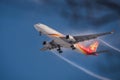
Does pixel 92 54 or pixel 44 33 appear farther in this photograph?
pixel 92 54

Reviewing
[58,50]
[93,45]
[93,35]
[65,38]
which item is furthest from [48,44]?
[93,45]

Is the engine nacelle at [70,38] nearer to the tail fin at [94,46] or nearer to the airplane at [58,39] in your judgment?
the airplane at [58,39]

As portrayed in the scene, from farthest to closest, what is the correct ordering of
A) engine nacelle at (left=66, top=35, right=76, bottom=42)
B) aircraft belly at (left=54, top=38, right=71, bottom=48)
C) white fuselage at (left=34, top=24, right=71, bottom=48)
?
white fuselage at (left=34, top=24, right=71, bottom=48), aircraft belly at (left=54, top=38, right=71, bottom=48), engine nacelle at (left=66, top=35, right=76, bottom=42)

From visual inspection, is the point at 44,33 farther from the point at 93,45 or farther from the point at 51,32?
the point at 93,45

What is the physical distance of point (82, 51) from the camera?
25219 mm

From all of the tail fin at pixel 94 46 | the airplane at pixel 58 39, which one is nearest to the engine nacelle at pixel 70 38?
the airplane at pixel 58 39

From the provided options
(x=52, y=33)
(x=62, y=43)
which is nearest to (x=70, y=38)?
(x=62, y=43)

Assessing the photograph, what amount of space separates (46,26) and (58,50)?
2.11 m

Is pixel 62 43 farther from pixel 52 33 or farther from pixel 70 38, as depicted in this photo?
pixel 70 38

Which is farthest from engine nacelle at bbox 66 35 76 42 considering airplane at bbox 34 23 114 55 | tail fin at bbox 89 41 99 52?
tail fin at bbox 89 41 99 52

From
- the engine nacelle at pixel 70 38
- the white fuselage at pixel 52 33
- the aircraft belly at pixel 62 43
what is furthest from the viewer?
the white fuselage at pixel 52 33

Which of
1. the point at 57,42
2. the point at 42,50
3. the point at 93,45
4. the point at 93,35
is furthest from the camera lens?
the point at 93,45

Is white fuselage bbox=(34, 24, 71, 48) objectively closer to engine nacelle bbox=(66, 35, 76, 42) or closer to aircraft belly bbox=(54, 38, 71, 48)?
aircraft belly bbox=(54, 38, 71, 48)

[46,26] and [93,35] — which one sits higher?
[46,26]
